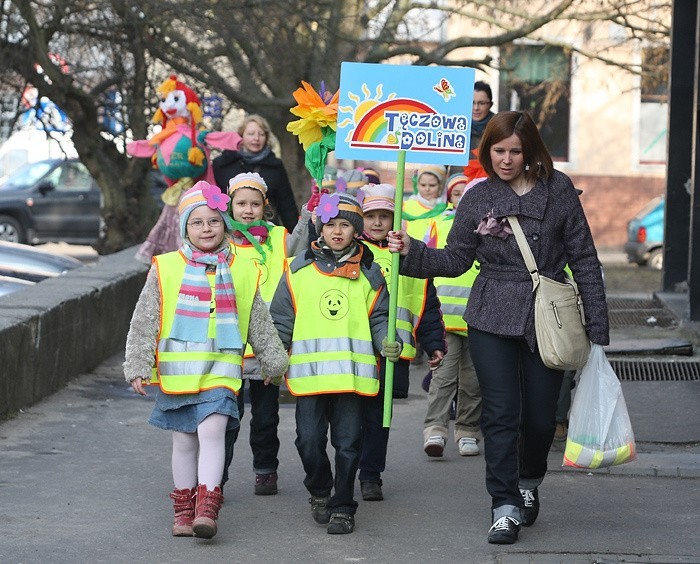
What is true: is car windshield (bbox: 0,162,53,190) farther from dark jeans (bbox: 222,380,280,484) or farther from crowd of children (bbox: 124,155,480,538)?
crowd of children (bbox: 124,155,480,538)

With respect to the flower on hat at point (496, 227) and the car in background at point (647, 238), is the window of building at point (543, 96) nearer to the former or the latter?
the car in background at point (647, 238)

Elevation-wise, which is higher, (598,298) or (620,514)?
(598,298)

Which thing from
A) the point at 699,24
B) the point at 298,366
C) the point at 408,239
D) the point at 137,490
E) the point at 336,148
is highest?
the point at 699,24

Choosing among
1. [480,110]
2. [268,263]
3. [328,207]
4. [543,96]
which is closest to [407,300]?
[268,263]

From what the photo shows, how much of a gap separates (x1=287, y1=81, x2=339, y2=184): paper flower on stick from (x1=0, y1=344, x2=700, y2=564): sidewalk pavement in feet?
5.46

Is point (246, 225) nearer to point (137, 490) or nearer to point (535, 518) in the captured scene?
point (137, 490)

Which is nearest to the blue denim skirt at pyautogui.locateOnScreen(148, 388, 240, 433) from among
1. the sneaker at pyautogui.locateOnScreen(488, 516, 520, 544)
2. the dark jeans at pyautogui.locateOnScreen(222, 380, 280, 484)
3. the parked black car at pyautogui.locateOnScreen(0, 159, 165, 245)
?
the dark jeans at pyautogui.locateOnScreen(222, 380, 280, 484)

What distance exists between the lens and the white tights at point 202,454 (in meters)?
5.97

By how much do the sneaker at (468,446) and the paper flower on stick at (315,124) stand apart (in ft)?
5.73

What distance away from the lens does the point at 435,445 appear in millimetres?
7793

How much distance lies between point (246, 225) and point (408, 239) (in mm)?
1358

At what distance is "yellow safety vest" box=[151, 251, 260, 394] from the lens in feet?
19.5

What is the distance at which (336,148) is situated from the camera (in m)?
6.53

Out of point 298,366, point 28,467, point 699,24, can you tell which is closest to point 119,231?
point 699,24
